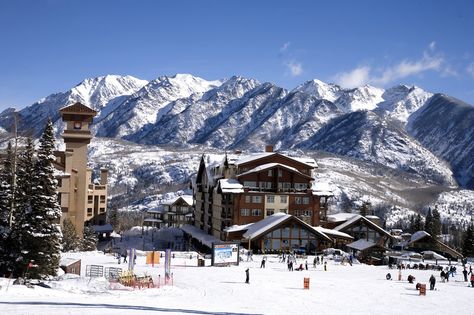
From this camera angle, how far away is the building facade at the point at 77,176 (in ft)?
285

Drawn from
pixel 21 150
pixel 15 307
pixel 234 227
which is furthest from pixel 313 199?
pixel 15 307

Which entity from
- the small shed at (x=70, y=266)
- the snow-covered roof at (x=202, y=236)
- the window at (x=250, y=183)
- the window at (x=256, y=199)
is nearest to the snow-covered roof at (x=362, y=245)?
the window at (x=256, y=199)

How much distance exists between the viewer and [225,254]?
57.3 meters

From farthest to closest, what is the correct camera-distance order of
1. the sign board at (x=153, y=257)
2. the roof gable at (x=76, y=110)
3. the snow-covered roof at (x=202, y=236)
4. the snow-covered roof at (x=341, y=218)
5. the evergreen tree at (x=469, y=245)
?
the roof gable at (x=76, y=110) → the snow-covered roof at (x=341, y=218) → the evergreen tree at (x=469, y=245) → the snow-covered roof at (x=202, y=236) → the sign board at (x=153, y=257)

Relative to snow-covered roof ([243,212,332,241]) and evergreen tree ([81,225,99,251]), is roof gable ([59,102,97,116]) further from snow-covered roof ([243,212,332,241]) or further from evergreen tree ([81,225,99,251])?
snow-covered roof ([243,212,332,241])

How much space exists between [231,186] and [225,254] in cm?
2740

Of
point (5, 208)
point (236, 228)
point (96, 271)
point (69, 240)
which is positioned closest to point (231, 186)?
point (236, 228)

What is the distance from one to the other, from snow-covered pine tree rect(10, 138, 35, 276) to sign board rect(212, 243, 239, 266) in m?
21.5

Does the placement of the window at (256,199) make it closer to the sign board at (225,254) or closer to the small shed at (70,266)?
the sign board at (225,254)

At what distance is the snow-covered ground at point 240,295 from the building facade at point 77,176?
3616 centimetres

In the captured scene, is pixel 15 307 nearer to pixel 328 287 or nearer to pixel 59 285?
pixel 59 285

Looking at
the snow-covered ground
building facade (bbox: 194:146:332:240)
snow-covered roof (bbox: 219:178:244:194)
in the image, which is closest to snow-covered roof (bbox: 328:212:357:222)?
building facade (bbox: 194:146:332:240)

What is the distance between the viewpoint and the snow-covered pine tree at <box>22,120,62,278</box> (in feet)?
129

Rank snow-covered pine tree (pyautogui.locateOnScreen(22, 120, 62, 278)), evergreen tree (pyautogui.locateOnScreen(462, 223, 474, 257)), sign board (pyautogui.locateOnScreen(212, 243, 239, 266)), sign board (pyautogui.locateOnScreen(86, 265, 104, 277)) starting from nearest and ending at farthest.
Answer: snow-covered pine tree (pyautogui.locateOnScreen(22, 120, 62, 278))
sign board (pyautogui.locateOnScreen(86, 265, 104, 277))
sign board (pyautogui.locateOnScreen(212, 243, 239, 266))
evergreen tree (pyautogui.locateOnScreen(462, 223, 474, 257))
